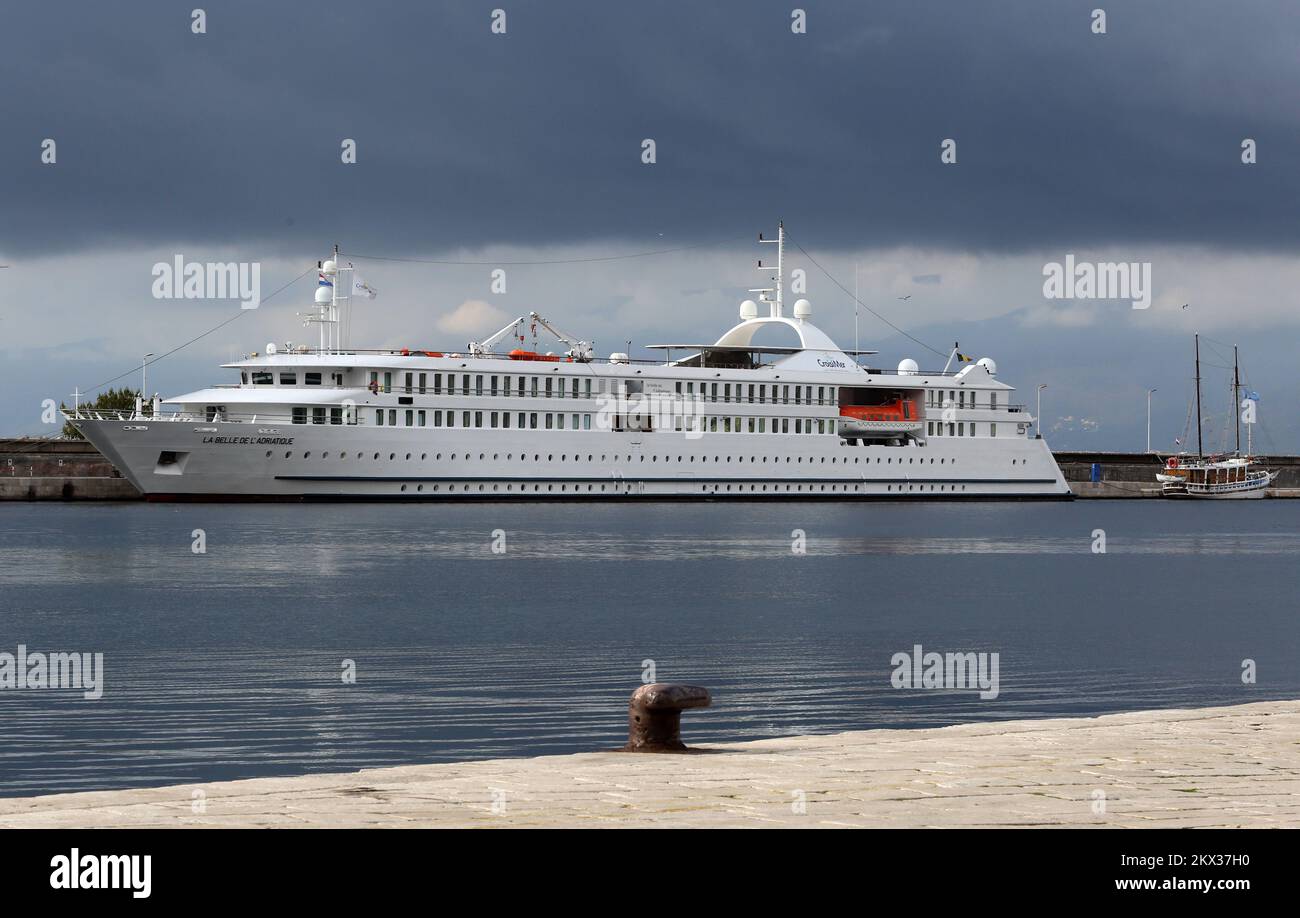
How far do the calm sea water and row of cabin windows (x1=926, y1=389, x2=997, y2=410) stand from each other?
1124 inches

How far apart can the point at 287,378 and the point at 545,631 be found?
4929 centimetres

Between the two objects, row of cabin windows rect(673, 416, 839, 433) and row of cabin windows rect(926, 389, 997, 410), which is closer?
row of cabin windows rect(673, 416, 839, 433)

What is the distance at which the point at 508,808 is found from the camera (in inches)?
278

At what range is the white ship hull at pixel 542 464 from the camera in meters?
69.8

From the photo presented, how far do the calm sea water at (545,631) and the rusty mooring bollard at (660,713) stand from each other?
524 cm

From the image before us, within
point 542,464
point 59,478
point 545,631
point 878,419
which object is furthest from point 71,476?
point 545,631

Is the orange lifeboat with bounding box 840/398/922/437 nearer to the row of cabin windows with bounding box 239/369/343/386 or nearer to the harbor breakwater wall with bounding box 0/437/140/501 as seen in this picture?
the row of cabin windows with bounding box 239/369/343/386

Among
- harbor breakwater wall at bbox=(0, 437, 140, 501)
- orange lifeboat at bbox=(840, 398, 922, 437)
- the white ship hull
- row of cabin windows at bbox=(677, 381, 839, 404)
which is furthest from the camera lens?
orange lifeboat at bbox=(840, 398, 922, 437)

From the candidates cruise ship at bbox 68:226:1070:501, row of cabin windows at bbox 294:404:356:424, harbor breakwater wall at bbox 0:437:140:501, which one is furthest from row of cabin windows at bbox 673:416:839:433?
harbor breakwater wall at bbox 0:437:140:501

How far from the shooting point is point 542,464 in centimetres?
7819

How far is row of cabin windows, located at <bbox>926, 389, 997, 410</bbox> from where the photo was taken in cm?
9088

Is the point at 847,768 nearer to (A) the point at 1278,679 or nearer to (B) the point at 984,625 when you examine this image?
(A) the point at 1278,679
